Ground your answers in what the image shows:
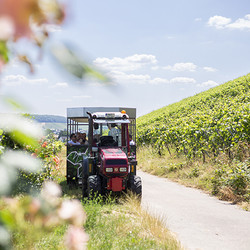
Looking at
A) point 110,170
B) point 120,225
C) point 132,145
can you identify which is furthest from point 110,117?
point 120,225

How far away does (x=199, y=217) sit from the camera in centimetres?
631

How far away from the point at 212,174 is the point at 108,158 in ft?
12.2

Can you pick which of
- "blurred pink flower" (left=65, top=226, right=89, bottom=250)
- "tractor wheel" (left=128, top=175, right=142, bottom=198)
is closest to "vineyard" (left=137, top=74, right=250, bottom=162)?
"tractor wheel" (left=128, top=175, right=142, bottom=198)

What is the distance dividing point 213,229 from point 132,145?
4120mm

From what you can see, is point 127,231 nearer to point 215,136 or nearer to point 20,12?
point 20,12

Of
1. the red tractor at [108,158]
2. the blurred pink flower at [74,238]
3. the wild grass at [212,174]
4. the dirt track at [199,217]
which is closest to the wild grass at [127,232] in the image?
the dirt track at [199,217]

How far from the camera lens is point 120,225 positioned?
188 inches

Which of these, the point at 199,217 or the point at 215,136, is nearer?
the point at 199,217

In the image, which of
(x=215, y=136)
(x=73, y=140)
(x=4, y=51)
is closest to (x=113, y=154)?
(x=73, y=140)

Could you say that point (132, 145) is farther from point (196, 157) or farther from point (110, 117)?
point (196, 157)

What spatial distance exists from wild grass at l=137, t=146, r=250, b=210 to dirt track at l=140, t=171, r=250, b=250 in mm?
287

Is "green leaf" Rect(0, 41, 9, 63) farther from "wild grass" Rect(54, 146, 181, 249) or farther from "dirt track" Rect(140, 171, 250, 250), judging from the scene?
"dirt track" Rect(140, 171, 250, 250)

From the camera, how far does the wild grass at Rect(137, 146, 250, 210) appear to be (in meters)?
7.66

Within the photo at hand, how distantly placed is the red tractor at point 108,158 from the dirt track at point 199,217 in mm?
760
